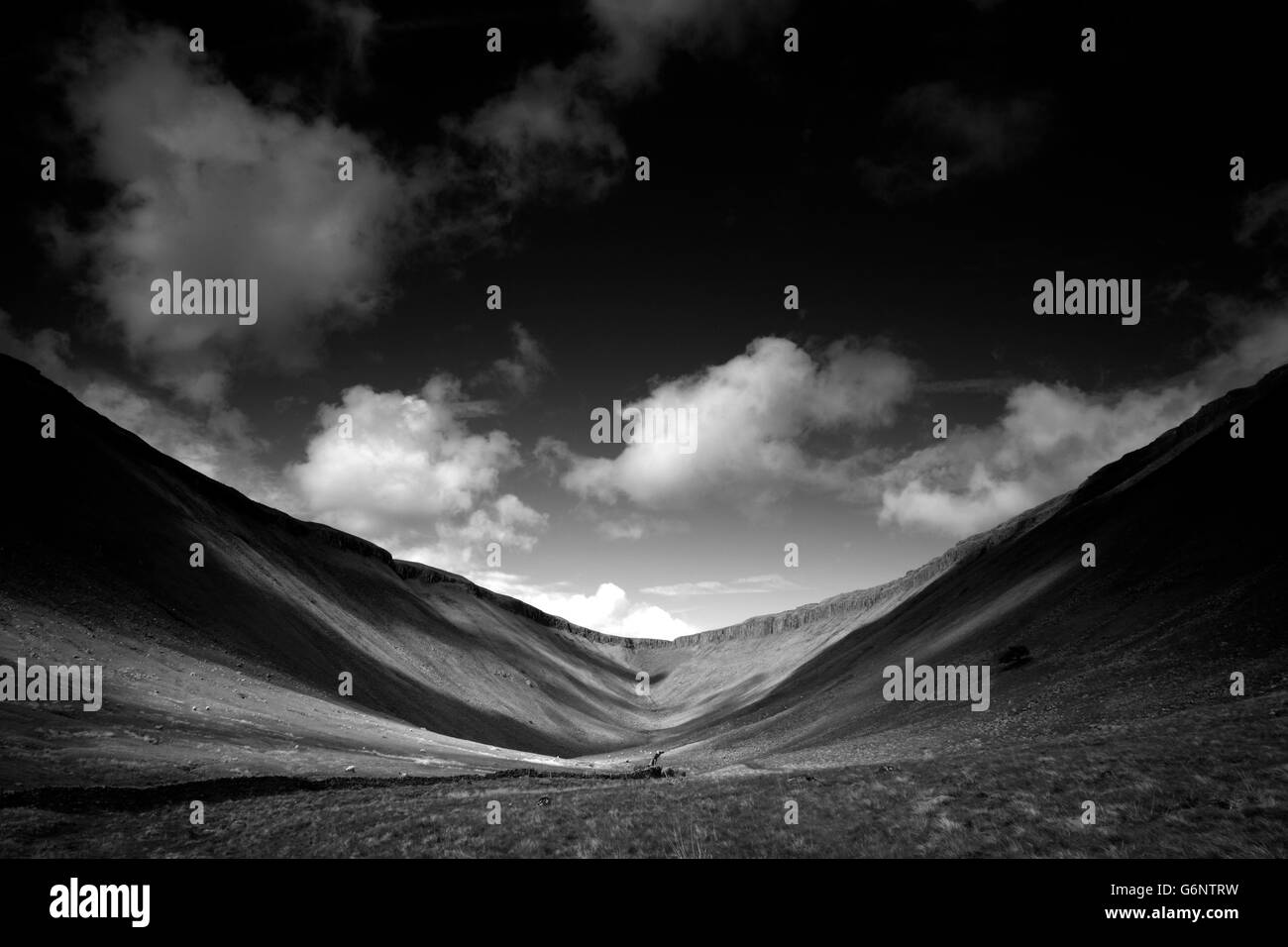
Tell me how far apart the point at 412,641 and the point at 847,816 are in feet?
351

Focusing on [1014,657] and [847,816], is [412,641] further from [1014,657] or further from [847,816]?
[847,816]

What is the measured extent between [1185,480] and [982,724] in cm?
4537

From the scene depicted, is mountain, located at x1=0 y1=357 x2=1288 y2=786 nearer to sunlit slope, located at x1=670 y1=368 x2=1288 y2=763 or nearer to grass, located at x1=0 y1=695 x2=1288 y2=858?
sunlit slope, located at x1=670 y1=368 x2=1288 y2=763

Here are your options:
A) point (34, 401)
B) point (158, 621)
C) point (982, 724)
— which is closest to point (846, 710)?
point (982, 724)

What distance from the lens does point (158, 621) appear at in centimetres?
4934

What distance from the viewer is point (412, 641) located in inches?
4139

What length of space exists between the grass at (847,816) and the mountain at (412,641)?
9.11m

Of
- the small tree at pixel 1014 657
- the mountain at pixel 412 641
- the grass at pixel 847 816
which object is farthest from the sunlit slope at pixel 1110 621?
the grass at pixel 847 816

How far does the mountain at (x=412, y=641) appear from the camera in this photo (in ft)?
97.8

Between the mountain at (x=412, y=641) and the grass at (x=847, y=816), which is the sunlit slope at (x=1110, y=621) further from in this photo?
the grass at (x=847, y=816)

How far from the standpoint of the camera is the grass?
38.5 ft

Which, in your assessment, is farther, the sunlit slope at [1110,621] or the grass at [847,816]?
the sunlit slope at [1110,621]
